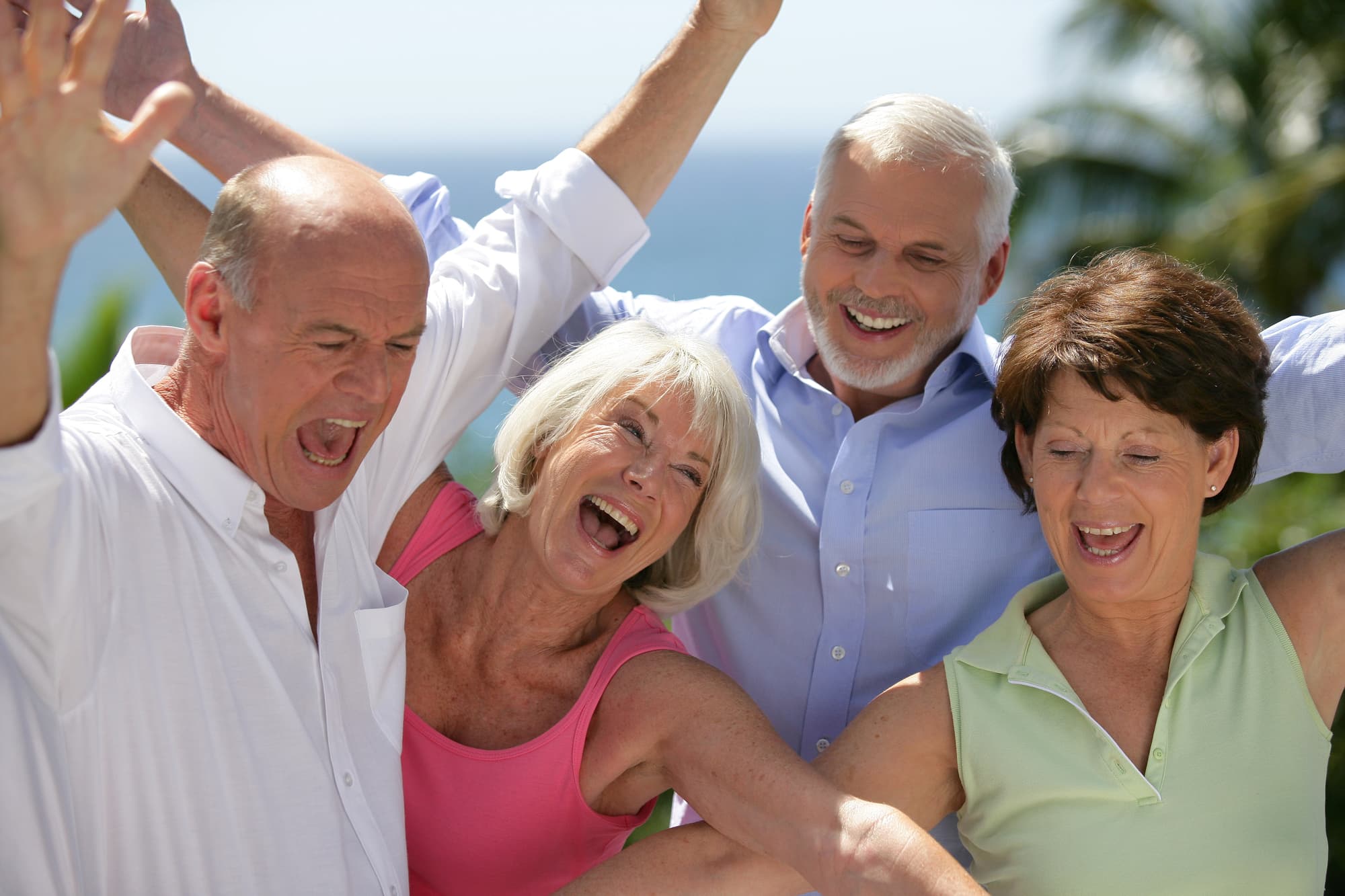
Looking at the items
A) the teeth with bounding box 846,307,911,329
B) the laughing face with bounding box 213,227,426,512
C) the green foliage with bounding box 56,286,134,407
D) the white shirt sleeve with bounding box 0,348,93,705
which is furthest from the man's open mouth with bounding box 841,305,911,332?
the green foliage with bounding box 56,286,134,407

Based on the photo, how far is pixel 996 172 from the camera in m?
3.41

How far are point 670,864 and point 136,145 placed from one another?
165cm

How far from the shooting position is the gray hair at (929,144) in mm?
3309

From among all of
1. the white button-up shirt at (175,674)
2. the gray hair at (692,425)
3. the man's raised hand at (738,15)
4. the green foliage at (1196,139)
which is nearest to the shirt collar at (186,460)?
the white button-up shirt at (175,674)

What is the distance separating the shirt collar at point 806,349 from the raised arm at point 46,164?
195cm

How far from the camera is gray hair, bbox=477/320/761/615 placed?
296 centimetres

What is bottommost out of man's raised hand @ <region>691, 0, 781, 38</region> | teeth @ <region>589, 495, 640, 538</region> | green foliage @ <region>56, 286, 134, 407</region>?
green foliage @ <region>56, 286, 134, 407</region>

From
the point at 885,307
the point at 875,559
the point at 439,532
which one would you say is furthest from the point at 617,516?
the point at 885,307

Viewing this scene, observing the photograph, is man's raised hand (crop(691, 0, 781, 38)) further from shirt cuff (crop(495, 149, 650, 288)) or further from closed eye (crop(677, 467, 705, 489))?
closed eye (crop(677, 467, 705, 489))

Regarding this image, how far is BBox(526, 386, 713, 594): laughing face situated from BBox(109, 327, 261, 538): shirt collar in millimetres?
709

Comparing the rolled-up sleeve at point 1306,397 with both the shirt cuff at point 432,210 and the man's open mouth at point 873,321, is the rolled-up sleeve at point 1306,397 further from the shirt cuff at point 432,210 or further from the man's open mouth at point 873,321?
the shirt cuff at point 432,210

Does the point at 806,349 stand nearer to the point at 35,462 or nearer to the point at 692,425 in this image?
the point at 692,425

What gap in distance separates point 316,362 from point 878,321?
1468 millimetres

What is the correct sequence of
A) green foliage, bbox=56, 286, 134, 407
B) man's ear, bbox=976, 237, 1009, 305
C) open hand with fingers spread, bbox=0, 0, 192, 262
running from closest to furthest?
open hand with fingers spread, bbox=0, 0, 192, 262, man's ear, bbox=976, 237, 1009, 305, green foliage, bbox=56, 286, 134, 407
